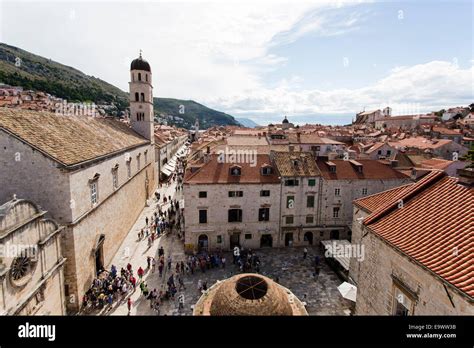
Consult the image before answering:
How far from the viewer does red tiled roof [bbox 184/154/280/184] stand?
1041 inches

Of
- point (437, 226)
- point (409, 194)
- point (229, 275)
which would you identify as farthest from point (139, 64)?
point (437, 226)

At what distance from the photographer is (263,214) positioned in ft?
91.4

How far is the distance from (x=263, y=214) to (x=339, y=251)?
8.30 metres

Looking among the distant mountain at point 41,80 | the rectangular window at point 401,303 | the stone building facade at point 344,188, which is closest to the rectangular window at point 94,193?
the rectangular window at point 401,303

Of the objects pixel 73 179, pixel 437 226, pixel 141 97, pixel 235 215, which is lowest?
pixel 235 215

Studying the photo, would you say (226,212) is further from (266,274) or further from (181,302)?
(181,302)

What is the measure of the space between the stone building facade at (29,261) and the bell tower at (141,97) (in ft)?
102

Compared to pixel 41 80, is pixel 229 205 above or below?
below

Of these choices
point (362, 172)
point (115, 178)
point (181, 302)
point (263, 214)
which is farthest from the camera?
point (362, 172)

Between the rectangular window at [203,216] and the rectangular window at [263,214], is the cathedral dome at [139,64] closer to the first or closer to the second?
the rectangular window at [203,216]

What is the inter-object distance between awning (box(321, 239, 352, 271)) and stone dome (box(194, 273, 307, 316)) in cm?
1479

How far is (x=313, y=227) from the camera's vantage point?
2891 cm
